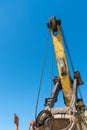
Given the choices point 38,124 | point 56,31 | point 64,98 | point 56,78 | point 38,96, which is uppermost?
point 56,31

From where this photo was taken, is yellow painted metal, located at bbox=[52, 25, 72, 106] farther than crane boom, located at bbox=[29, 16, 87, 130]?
Yes

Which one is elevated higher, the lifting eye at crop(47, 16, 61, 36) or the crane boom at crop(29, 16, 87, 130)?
the lifting eye at crop(47, 16, 61, 36)

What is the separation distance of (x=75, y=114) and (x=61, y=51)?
14.1 ft

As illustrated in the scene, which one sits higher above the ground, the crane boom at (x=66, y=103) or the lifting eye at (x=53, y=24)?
the lifting eye at (x=53, y=24)

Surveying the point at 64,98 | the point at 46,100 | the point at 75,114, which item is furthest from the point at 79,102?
the point at 75,114

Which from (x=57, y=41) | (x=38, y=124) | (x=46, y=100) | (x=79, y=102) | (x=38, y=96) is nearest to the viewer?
(x=38, y=124)

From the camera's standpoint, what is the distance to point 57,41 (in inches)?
632

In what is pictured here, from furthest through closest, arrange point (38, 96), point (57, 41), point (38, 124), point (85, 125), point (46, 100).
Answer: point (57, 41)
point (46, 100)
point (85, 125)
point (38, 96)
point (38, 124)

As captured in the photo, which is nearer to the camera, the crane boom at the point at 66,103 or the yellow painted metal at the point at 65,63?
the crane boom at the point at 66,103

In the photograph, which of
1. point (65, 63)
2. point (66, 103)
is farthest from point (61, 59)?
point (66, 103)

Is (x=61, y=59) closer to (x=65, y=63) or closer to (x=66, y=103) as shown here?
(x=65, y=63)

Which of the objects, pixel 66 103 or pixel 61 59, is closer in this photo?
pixel 66 103

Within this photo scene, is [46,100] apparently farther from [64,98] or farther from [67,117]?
[67,117]

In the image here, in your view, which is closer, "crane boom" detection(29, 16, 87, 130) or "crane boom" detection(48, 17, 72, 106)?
"crane boom" detection(29, 16, 87, 130)
